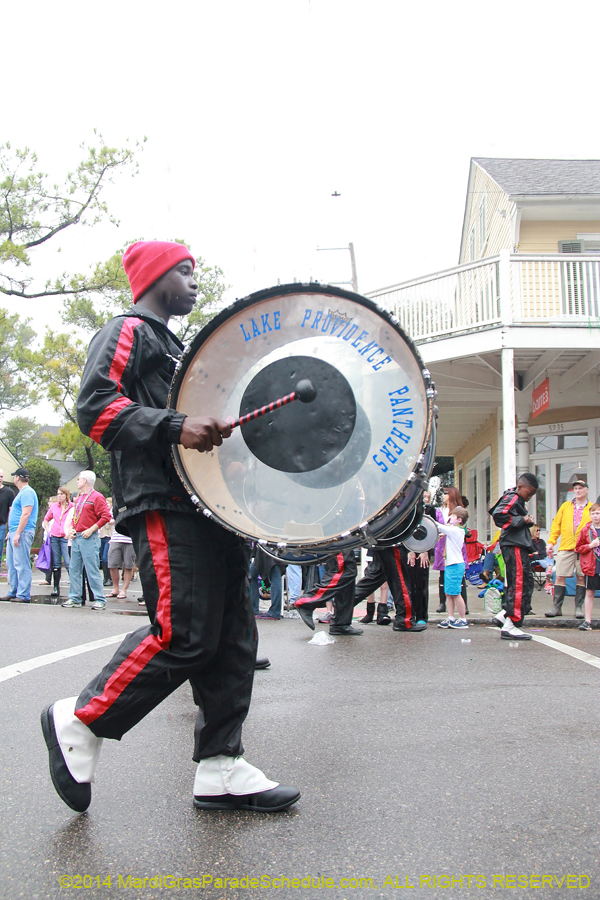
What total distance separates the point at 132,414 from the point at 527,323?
10962 mm

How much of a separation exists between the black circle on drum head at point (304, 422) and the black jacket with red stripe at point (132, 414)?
31cm

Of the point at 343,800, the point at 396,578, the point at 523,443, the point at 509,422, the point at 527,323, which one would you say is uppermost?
the point at 527,323

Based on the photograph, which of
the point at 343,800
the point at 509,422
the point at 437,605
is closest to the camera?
the point at 343,800

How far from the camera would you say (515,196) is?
1530 cm

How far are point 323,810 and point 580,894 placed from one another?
2.81 ft

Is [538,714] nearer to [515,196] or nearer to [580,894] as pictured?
[580,894]

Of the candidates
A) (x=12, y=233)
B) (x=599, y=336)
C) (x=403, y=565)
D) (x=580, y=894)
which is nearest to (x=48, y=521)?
(x=403, y=565)

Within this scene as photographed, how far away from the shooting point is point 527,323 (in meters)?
12.4

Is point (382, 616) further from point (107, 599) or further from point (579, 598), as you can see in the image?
point (107, 599)

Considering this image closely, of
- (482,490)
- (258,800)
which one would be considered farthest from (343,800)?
(482,490)

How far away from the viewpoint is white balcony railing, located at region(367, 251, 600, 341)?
1262 centimetres

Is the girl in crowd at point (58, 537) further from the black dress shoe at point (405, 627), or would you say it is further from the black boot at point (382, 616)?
the black dress shoe at point (405, 627)

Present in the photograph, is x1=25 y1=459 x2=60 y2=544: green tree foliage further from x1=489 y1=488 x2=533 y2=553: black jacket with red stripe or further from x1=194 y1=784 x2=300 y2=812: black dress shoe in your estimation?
x1=194 y1=784 x2=300 y2=812: black dress shoe

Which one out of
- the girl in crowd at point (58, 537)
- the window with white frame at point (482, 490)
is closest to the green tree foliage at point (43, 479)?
the window with white frame at point (482, 490)
